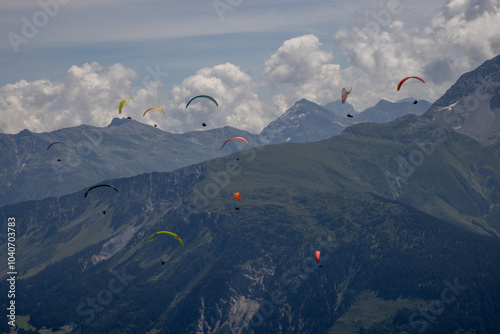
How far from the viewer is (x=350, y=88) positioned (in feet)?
544

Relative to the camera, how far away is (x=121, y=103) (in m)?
159

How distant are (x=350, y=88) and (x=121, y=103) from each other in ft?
232
